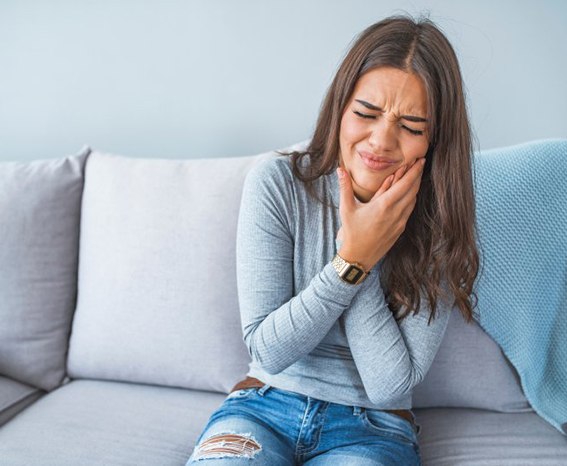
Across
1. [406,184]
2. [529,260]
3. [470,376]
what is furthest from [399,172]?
[470,376]

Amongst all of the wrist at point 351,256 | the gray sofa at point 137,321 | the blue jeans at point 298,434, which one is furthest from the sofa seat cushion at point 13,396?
the wrist at point 351,256

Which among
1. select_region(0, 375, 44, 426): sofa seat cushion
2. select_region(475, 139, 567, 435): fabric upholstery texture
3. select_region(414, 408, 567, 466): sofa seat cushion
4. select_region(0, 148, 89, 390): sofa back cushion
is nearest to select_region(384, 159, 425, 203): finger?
select_region(475, 139, 567, 435): fabric upholstery texture

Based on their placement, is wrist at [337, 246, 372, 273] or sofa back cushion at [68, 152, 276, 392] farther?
sofa back cushion at [68, 152, 276, 392]

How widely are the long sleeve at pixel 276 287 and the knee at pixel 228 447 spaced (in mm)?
131

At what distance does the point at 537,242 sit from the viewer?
1270 mm

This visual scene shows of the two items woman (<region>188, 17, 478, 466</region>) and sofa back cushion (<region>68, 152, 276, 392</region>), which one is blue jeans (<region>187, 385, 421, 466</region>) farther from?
sofa back cushion (<region>68, 152, 276, 392</region>)

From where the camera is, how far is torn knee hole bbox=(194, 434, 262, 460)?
3.13 ft

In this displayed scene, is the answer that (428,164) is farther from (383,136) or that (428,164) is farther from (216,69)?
(216,69)

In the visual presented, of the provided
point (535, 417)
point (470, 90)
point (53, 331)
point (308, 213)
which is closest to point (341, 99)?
point (308, 213)

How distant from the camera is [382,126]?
1.01 m

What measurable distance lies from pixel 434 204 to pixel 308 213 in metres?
0.25

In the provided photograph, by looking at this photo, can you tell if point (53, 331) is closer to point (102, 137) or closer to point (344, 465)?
point (102, 137)

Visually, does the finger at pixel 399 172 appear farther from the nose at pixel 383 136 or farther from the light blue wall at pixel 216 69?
the light blue wall at pixel 216 69

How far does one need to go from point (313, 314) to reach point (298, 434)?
235 mm
